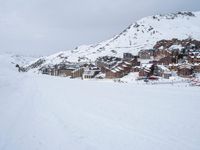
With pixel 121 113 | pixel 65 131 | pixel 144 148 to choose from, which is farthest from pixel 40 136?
pixel 121 113

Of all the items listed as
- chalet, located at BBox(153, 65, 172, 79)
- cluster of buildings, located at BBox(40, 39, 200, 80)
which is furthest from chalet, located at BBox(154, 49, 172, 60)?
chalet, located at BBox(153, 65, 172, 79)

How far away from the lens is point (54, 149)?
9.54 m

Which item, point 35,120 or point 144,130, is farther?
point 35,120

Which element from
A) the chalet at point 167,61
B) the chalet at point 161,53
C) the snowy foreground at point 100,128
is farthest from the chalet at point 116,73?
the snowy foreground at point 100,128

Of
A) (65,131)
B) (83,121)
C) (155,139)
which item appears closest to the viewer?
(155,139)

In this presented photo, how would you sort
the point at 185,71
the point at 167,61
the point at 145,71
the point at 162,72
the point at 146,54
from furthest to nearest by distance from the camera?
the point at 146,54
the point at 167,61
the point at 145,71
the point at 162,72
the point at 185,71

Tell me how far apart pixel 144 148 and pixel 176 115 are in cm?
612

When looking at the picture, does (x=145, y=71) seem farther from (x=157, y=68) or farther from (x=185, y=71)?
(x=185, y=71)

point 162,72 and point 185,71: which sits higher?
point 185,71

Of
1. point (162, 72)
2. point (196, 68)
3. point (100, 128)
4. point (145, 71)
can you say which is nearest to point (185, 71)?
point (196, 68)

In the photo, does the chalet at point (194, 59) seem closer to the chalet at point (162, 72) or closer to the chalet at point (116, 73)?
the chalet at point (162, 72)

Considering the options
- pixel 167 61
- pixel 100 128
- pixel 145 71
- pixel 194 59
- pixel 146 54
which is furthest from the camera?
pixel 146 54

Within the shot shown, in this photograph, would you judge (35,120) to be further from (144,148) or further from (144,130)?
(144,148)

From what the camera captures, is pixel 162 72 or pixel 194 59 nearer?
pixel 162 72
